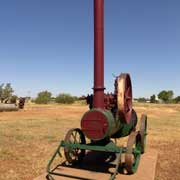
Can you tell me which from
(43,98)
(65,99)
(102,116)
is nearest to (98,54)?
(102,116)

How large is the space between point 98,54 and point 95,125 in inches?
66.0

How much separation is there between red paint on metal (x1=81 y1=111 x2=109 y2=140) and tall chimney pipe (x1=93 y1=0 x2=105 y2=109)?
372 mm

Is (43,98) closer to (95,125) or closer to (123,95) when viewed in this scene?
(95,125)

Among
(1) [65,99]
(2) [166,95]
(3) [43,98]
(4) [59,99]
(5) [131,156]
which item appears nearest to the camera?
(5) [131,156]

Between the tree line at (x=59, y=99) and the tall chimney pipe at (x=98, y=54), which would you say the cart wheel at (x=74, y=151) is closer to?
the tall chimney pipe at (x=98, y=54)

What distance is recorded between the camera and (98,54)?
7523 millimetres

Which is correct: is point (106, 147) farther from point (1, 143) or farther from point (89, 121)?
point (1, 143)

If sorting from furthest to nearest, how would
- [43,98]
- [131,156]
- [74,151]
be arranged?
[43,98], [74,151], [131,156]

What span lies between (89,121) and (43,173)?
168 centimetres

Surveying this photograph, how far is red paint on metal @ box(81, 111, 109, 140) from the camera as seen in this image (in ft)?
23.1

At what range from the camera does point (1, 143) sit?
11.5 m

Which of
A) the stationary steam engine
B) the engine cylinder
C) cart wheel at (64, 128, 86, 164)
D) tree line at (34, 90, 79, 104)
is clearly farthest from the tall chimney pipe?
tree line at (34, 90, 79, 104)

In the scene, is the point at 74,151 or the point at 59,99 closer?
the point at 74,151

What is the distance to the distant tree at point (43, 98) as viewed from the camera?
217 ft
